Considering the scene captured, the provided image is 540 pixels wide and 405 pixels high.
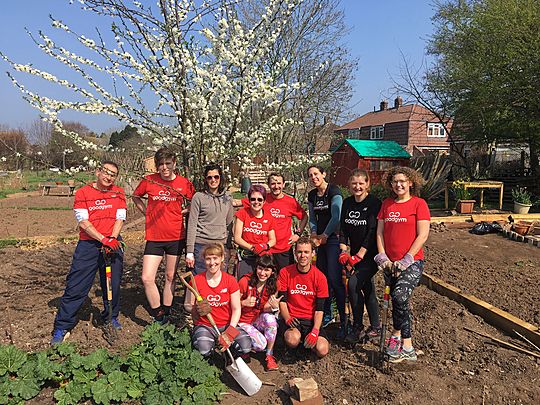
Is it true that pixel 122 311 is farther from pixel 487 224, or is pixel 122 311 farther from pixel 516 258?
pixel 487 224

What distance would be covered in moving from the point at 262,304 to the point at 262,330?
Answer: 0.72 ft

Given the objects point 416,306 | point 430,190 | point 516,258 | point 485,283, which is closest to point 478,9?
point 430,190

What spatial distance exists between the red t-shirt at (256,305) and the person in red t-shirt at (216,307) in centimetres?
17

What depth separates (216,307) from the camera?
3.45m

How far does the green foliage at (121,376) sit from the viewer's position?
2.87 m

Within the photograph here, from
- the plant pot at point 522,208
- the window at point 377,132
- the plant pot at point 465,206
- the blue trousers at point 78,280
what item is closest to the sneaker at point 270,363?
the blue trousers at point 78,280

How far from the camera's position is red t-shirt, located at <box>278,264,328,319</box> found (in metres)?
3.58

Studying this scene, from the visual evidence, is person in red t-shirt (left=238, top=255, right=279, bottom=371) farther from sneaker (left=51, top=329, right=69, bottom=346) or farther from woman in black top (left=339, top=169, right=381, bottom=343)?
sneaker (left=51, top=329, right=69, bottom=346)

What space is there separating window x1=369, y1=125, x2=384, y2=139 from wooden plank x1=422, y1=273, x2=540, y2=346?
33478 mm

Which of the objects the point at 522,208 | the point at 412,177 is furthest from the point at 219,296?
the point at 522,208

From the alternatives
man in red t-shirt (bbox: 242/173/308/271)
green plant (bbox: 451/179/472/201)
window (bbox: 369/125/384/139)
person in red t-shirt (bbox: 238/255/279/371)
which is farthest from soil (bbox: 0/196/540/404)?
window (bbox: 369/125/384/139)

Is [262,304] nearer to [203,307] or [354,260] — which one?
[203,307]

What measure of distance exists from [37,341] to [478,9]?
15.4 meters

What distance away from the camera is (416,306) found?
14.9ft
